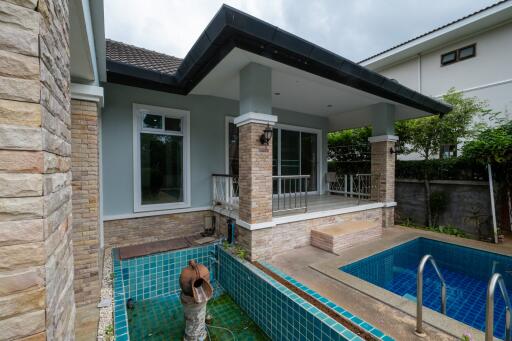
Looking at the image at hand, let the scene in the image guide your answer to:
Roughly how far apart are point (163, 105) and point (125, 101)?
0.78m

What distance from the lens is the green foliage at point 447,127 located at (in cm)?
723

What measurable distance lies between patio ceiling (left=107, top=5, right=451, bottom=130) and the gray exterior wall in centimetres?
31

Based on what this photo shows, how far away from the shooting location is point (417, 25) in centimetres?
1314

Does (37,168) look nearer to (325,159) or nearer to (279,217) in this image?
(279,217)

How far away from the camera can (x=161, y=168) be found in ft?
18.1

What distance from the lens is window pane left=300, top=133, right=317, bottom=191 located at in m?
8.35

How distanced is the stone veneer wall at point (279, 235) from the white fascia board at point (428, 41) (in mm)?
8555

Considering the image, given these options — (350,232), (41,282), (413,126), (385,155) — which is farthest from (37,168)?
(413,126)

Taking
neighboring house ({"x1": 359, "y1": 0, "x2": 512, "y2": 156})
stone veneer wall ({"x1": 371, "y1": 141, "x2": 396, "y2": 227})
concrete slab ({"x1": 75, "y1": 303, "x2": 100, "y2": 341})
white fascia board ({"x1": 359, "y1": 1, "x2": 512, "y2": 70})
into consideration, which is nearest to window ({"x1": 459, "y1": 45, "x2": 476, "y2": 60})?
neighboring house ({"x1": 359, "y1": 0, "x2": 512, "y2": 156})

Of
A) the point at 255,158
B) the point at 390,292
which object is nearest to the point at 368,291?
the point at 390,292

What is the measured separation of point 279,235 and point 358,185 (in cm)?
371

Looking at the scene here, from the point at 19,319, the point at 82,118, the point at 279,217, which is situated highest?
the point at 82,118

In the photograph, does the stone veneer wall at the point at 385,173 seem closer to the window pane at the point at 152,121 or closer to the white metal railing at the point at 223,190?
the white metal railing at the point at 223,190

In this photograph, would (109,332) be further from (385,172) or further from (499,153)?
(499,153)
